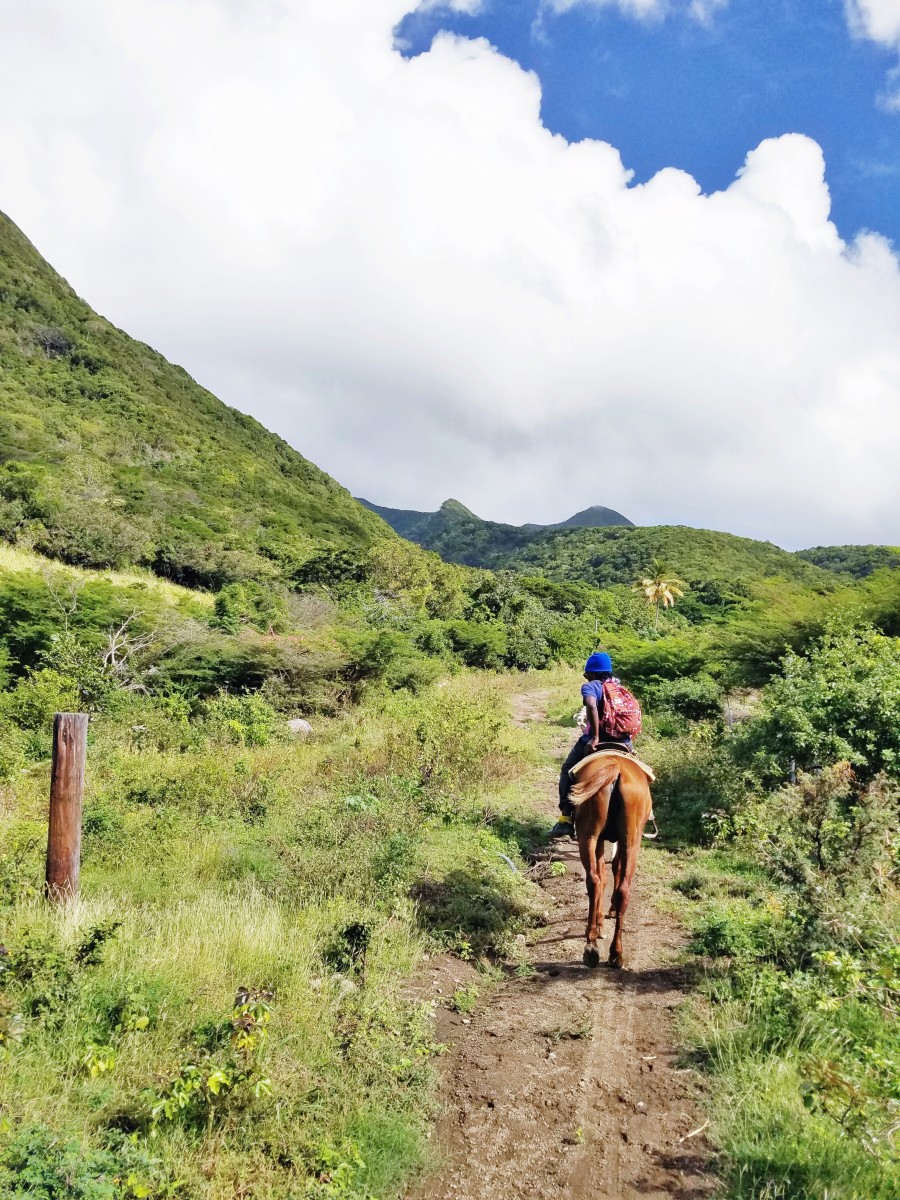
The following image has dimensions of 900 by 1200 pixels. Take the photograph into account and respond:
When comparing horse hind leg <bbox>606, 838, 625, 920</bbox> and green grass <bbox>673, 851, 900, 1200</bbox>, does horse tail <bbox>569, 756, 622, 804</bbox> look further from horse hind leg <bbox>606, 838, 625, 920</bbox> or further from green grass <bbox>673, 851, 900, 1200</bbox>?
green grass <bbox>673, 851, 900, 1200</bbox>

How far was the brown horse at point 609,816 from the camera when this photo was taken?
17.5ft

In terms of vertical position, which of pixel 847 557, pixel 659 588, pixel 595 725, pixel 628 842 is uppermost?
pixel 847 557

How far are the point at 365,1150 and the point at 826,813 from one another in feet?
12.8

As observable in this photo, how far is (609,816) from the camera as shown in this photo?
5461 millimetres

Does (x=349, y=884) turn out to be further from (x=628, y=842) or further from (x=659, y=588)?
(x=659, y=588)

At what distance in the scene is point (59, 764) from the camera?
5.11 meters

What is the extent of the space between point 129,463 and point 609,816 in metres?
46.8

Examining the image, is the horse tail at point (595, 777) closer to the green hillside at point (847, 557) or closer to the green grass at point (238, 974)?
the green grass at point (238, 974)

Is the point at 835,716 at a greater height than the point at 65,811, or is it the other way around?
the point at 835,716

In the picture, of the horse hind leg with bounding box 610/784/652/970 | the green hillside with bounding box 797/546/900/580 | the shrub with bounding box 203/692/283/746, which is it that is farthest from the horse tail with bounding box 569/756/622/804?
the green hillside with bounding box 797/546/900/580

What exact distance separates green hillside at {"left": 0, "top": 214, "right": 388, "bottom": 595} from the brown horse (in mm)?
27376

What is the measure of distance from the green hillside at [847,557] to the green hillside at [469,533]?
98.5 ft

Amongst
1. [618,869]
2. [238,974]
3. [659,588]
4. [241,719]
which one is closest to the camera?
[238,974]

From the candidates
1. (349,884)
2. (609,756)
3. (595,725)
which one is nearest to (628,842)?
(609,756)
